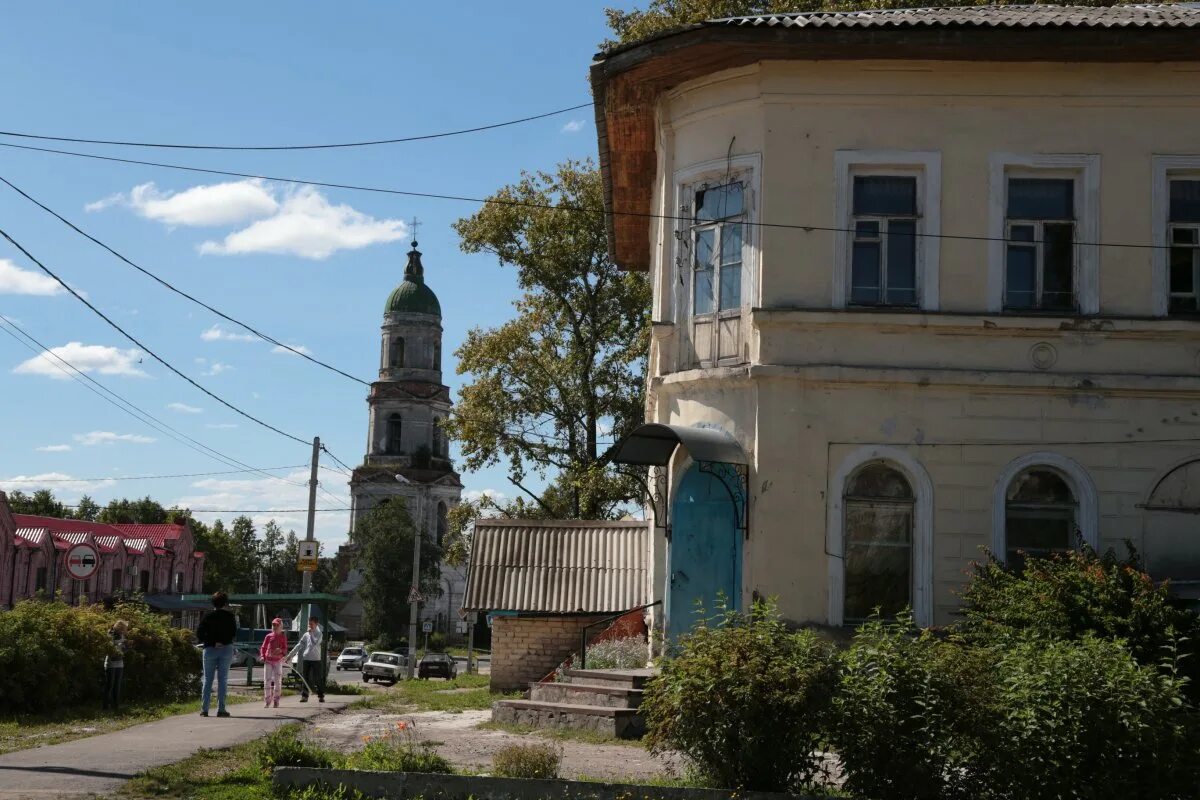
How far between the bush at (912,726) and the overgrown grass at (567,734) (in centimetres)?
414

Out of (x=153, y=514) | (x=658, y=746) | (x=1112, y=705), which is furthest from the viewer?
(x=153, y=514)

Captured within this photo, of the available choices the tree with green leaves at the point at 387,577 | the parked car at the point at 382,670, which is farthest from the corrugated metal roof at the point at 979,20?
the tree with green leaves at the point at 387,577

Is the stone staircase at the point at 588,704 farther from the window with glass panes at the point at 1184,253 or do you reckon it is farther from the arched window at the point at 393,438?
the arched window at the point at 393,438

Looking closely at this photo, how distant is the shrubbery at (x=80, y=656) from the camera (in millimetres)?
17359

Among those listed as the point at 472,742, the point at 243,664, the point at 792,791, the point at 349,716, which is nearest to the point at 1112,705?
the point at 792,791

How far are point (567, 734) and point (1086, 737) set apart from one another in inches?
249

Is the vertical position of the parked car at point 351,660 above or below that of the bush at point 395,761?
below

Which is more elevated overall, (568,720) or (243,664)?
(568,720)

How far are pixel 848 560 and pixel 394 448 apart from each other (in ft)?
256

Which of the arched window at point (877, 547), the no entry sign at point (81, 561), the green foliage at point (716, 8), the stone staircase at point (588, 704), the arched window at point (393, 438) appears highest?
the green foliage at point (716, 8)

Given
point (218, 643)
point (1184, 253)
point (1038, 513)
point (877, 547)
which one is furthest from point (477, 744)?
point (1184, 253)

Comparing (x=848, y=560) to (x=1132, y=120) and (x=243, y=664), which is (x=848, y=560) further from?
(x=243, y=664)

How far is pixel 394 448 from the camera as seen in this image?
9131cm

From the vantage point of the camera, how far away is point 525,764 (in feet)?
33.9
